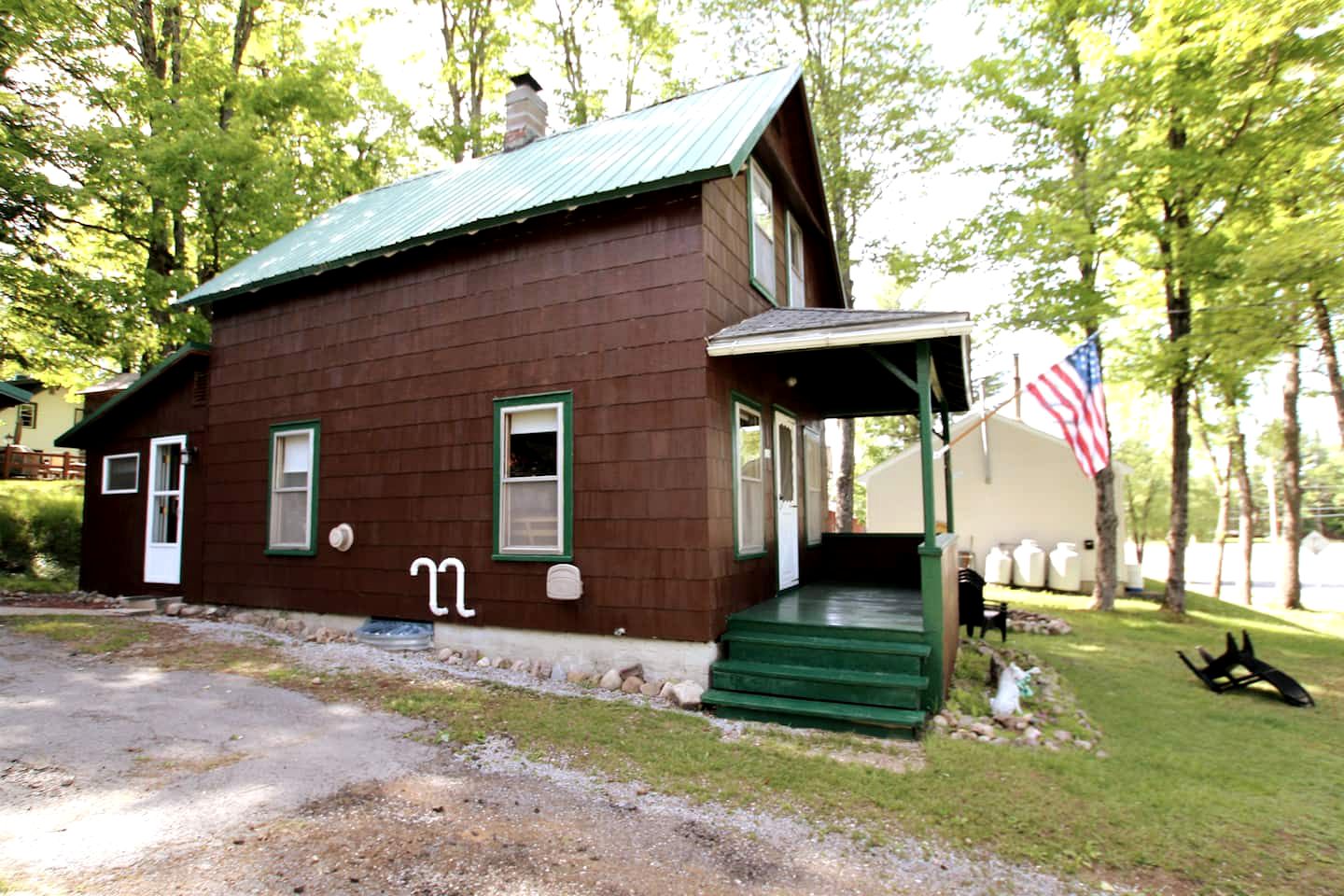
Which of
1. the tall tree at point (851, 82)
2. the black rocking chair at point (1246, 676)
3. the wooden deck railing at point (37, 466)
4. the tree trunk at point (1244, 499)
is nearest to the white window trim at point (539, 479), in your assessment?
the black rocking chair at point (1246, 676)

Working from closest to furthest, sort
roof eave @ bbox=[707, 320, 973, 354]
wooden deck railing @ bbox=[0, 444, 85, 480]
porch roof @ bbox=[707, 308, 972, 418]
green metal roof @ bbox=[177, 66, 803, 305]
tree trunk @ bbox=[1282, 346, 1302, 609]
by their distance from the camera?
roof eave @ bbox=[707, 320, 973, 354]
porch roof @ bbox=[707, 308, 972, 418]
green metal roof @ bbox=[177, 66, 803, 305]
tree trunk @ bbox=[1282, 346, 1302, 609]
wooden deck railing @ bbox=[0, 444, 85, 480]

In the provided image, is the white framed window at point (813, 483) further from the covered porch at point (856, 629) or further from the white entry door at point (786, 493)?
the covered porch at point (856, 629)

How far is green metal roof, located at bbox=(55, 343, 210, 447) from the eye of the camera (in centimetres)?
974

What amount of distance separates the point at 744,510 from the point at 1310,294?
8370 millimetres

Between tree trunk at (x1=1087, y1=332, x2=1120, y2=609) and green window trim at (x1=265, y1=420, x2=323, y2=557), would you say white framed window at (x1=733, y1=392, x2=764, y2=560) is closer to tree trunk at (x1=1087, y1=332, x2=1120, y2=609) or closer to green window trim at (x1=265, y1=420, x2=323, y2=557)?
green window trim at (x1=265, y1=420, x2=323, y2=557)

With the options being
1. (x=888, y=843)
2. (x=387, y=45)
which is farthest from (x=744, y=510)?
(x=387, y=45)

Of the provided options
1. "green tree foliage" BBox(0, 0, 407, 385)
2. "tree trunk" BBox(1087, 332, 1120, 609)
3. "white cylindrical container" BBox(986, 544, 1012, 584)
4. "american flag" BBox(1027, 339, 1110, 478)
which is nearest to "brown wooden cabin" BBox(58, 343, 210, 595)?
"green tree foliage" BBox(0, 0, 407, 385)

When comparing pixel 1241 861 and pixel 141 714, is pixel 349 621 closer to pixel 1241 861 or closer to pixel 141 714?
pixel 141 714

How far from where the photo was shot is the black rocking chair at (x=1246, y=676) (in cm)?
677

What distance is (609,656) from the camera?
21.1 ft

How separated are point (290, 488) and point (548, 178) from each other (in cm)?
479

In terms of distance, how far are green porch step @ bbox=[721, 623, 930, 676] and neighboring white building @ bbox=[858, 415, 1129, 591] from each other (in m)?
12.0

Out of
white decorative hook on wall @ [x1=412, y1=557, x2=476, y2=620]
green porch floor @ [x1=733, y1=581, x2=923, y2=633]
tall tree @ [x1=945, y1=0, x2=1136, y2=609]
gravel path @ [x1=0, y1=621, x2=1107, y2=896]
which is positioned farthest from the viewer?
tall tree @ [x1=945, y1=0, x2=1136, y2=609]

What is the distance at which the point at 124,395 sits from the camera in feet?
34.2
